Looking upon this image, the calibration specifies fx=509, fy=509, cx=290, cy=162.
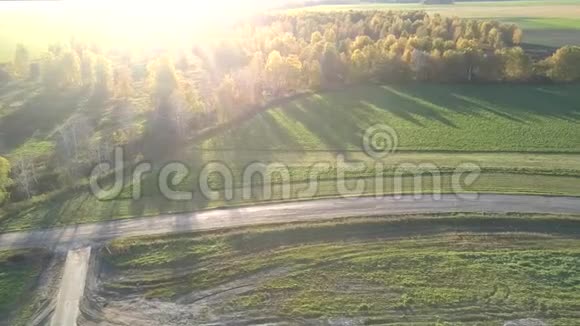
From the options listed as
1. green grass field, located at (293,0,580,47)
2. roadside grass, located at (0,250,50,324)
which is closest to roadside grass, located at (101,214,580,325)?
roadside grass, located at (0,250,50,324)

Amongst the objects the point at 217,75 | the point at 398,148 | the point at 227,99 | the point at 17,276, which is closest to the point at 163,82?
the point at 227,99

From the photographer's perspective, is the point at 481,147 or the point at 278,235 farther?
the point at 481,147

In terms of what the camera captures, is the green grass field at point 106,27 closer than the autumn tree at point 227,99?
No

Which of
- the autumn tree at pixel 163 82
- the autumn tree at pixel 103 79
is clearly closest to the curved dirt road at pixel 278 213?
the autumn tree at pixel 163 82

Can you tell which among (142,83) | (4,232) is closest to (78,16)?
(142,83)

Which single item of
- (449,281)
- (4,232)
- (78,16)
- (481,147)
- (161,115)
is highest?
(78,16)

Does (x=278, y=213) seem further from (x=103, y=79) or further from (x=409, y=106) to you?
(x=103, y=79)

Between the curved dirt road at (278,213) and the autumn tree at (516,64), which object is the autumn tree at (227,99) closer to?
the curved dirt road at (278,213)

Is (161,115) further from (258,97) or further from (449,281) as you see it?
(449,281)
